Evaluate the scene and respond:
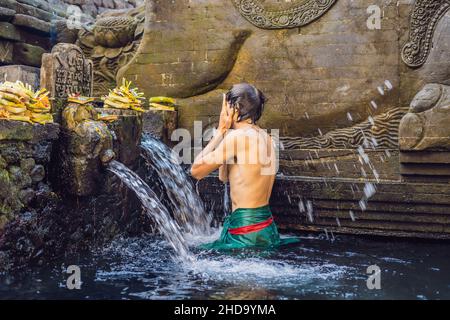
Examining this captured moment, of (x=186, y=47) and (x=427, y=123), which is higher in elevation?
(x=186, y=47)

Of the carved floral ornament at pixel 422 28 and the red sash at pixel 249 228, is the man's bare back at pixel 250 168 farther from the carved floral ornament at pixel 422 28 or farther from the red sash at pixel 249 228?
the carved floral ornament at pixel 422 28

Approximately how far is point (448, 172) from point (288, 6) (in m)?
3.13

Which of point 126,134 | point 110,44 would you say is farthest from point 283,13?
point 110,44

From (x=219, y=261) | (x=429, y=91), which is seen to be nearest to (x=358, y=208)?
(x=429, y=91)

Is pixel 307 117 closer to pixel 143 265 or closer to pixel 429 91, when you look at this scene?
pixel 429 91

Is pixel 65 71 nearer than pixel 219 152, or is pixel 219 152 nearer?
pixel 219 152

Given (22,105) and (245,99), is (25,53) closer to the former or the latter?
(22,105)

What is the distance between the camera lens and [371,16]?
7.02 meters

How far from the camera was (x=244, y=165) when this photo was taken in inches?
191

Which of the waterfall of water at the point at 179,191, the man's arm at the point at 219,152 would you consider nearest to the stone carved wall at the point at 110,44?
the waterfall of water at the point at 179,191

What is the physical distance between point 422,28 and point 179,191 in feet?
11.9

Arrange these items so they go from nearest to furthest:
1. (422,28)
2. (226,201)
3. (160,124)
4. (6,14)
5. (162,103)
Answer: (226,201)
(422,28)
(160,124)
(162,103)
(6,14)
